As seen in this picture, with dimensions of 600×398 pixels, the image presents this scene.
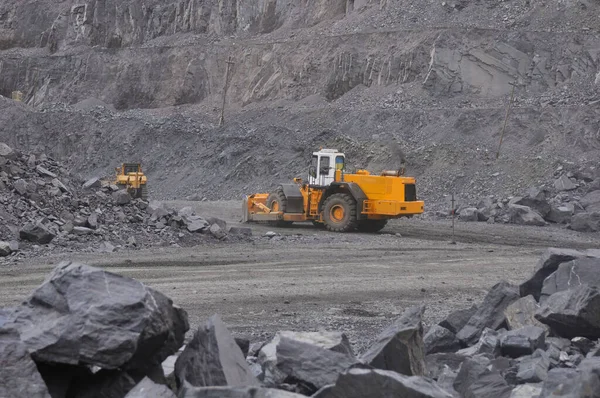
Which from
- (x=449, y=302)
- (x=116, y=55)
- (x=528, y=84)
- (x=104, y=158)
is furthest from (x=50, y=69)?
(x=449, y=302)

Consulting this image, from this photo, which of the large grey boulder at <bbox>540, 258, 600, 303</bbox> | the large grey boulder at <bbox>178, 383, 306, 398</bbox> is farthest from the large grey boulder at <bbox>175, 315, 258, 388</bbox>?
the large grey boulder at <bbox>540, 258, 600, 303</bbox>

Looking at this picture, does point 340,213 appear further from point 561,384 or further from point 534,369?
point 561,384

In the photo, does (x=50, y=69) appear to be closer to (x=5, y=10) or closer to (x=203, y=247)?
(x=5, y=10)

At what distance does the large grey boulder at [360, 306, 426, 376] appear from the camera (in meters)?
5.25

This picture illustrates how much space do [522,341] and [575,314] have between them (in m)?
0.58

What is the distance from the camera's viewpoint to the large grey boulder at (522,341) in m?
6.48

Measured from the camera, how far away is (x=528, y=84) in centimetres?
4016

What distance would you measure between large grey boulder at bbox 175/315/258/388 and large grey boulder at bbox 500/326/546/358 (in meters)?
2.51

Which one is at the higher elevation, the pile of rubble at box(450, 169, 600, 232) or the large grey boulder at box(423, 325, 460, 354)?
the pile of rubble at box(450, 169, 600, 232)

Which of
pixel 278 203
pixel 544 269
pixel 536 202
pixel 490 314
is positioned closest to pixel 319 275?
pixel 544 269

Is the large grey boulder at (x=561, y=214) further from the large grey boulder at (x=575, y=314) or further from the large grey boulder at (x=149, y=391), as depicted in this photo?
the large grey boulder at (x=149, y=391)

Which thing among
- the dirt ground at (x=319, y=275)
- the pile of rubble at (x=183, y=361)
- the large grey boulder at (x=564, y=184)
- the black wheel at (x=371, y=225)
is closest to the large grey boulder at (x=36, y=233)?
the dirt ground at (x=319, y=275)

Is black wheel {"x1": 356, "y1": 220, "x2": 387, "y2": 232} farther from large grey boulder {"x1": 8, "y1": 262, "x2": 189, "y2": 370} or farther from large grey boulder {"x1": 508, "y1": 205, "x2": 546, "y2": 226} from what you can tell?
large grey boulder {"x1": 8, "y1": 262, "x2": 189, "y2": 370}

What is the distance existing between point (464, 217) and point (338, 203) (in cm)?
637
